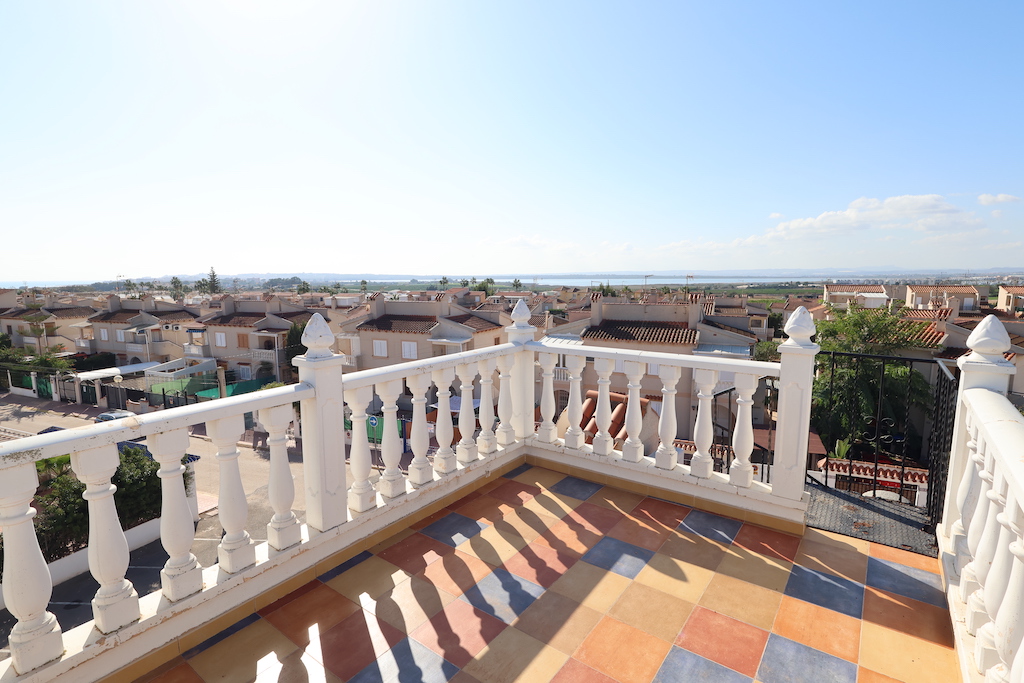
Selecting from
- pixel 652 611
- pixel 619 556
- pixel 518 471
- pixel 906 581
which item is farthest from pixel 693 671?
pixel 518 471

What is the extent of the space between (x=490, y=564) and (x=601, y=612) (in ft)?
2.07

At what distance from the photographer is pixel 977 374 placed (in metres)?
2.17

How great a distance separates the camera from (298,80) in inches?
301

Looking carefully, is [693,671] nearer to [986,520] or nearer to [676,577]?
[676,577]

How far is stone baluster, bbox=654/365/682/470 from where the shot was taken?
310 centimetres

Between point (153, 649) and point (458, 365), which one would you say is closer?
point (153, 649)

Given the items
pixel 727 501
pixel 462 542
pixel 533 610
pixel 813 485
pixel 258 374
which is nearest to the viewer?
pixel 533 610

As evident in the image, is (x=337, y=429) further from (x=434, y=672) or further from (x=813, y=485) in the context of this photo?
(x=813, y=485)

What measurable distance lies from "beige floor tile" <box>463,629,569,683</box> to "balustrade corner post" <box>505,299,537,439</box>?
6.41 feet

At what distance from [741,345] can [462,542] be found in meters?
23.7

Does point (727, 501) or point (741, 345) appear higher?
point (727, 501)

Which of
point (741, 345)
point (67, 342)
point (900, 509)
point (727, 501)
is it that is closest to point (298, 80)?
point (727, 501)

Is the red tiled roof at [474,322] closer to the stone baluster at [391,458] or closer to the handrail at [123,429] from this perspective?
the stone baluster at [391,458]

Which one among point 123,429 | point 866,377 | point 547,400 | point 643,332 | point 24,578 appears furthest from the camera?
point 643,332
